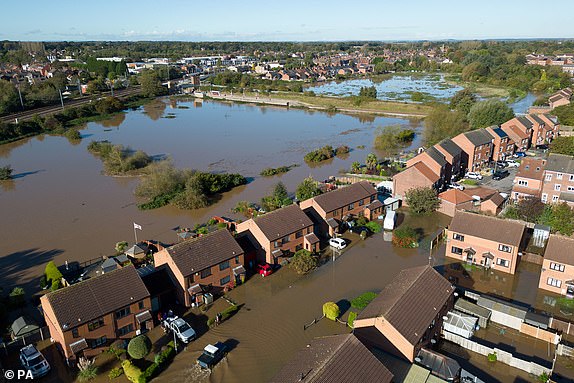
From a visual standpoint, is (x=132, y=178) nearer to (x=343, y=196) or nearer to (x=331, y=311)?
(x=343, y=196)

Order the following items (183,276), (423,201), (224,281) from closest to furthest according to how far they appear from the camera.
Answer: (183,276) < (224,281) < (423,201)

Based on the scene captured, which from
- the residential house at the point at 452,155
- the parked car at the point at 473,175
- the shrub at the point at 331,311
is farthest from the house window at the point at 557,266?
the parked car at the point at 473,175

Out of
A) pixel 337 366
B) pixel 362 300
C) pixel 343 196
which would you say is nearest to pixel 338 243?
pixel 343 196

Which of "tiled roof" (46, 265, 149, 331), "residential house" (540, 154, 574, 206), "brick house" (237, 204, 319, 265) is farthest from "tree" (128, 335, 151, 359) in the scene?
"residential house" (540, 154, 574, 206)

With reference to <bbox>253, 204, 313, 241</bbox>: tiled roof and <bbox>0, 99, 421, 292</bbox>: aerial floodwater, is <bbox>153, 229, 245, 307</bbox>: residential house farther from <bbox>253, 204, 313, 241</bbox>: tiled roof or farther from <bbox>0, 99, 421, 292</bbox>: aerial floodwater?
<bbox>0, 99, 421, 292</bbox>: aerial floodwater

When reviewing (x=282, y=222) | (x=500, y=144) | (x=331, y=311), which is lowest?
(x=331, y=311)

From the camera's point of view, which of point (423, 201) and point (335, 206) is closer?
point (335, 206)
